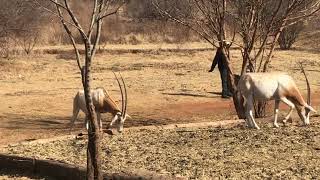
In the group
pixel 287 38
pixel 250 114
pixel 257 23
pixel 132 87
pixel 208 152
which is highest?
pixel 257 23

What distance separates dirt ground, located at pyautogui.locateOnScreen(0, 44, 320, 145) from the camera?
47.6 feet

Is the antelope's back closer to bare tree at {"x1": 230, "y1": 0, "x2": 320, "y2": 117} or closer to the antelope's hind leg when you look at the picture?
the antelope's hind leg

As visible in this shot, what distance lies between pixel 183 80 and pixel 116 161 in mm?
14048

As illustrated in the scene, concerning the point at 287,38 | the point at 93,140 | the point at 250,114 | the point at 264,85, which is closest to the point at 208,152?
the point at 250,114

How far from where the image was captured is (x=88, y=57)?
6148mm

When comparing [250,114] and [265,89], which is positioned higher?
[265,89]

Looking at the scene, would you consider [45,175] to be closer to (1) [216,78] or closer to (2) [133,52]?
(1) [216,78]

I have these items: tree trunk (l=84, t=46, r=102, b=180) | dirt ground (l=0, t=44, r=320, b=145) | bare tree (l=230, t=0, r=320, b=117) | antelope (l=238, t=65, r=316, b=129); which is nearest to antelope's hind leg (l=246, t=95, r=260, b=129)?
antelope (l=238, t=65, r=316, b=129)

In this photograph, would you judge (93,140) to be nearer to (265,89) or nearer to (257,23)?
(265,89)

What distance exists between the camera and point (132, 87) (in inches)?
811

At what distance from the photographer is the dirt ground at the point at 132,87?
571 inches

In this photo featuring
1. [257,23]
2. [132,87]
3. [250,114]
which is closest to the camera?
[250,114]

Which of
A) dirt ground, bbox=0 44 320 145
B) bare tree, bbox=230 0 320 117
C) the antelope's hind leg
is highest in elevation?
bare tree, bbox=230 0 320 117

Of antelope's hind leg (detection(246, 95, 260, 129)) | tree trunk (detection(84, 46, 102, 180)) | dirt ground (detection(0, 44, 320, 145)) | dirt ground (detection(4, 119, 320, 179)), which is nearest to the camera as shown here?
tree trunk (detection(84, 46, 102, 180))
